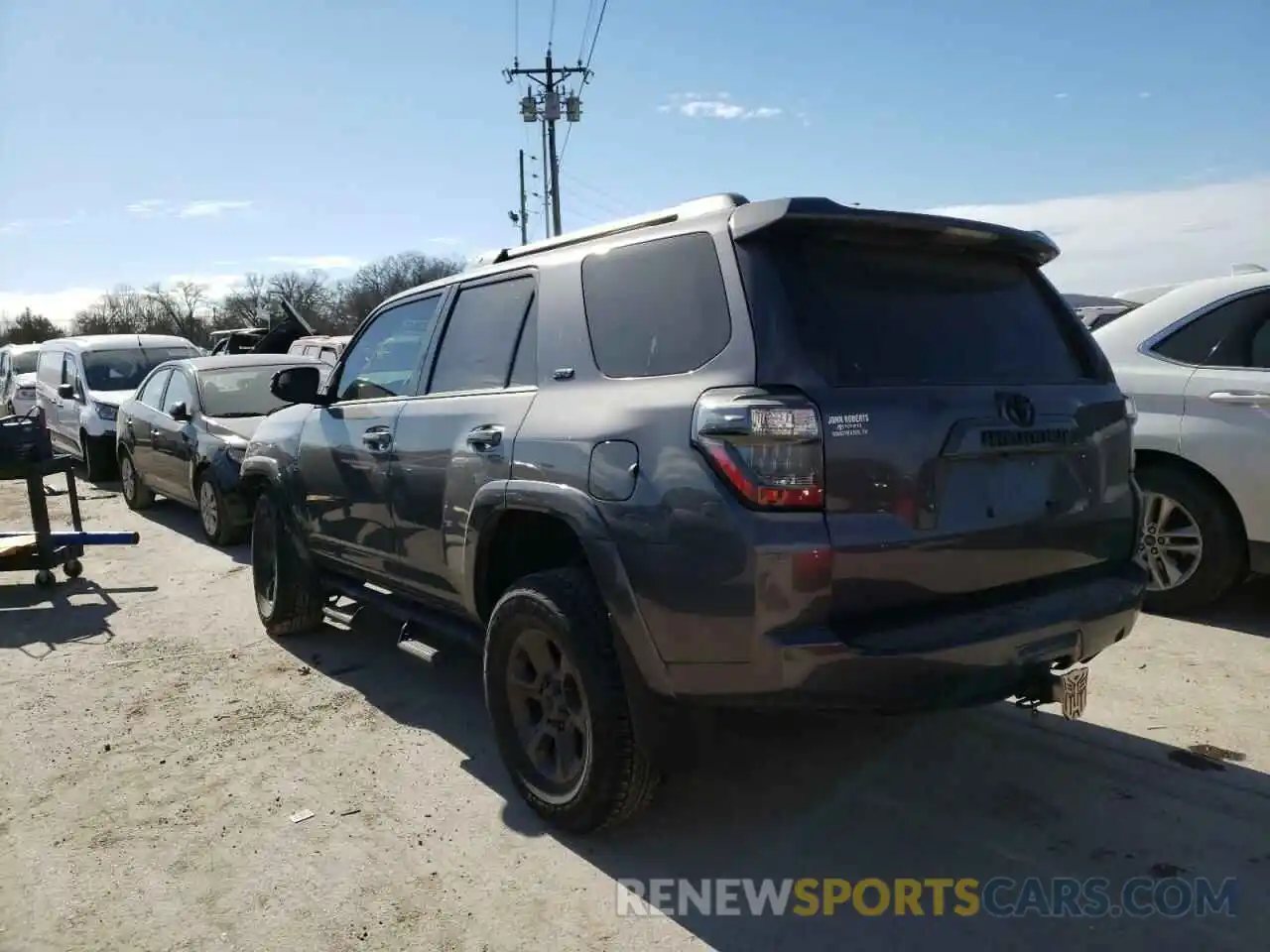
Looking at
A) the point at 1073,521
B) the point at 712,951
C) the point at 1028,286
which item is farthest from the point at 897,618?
the point at 1028,286

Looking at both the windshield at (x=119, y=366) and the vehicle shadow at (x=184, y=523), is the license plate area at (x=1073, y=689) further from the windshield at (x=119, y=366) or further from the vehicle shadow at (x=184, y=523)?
the windshield at (x=119, y=366)

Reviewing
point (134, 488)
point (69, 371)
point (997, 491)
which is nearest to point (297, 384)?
point (997, 491)

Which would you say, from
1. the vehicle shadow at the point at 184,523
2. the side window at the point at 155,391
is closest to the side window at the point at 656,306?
the vehicle shadow at the point at 184,523

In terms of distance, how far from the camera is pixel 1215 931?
268 centimetres

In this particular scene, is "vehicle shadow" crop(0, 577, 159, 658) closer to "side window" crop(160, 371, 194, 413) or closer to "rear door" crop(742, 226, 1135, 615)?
"side window" crop(160, 371, 194, 413)

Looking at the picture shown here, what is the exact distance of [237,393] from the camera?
30.1 ft

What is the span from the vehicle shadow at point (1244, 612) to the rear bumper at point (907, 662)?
285 centimetres

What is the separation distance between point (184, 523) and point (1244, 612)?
9.26 metres

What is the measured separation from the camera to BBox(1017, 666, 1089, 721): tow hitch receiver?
2.88 metres

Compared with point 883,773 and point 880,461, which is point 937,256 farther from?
point 883,773

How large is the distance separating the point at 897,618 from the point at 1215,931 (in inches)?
48.2

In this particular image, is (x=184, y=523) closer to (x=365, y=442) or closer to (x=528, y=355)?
(x=365, y=442)

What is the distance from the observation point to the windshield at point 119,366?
12.8 m

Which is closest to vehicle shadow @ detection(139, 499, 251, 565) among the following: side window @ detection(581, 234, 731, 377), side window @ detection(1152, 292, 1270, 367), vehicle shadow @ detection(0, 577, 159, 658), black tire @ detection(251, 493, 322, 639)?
vehicle shadow @ detection(0, 577, 159, 658)
